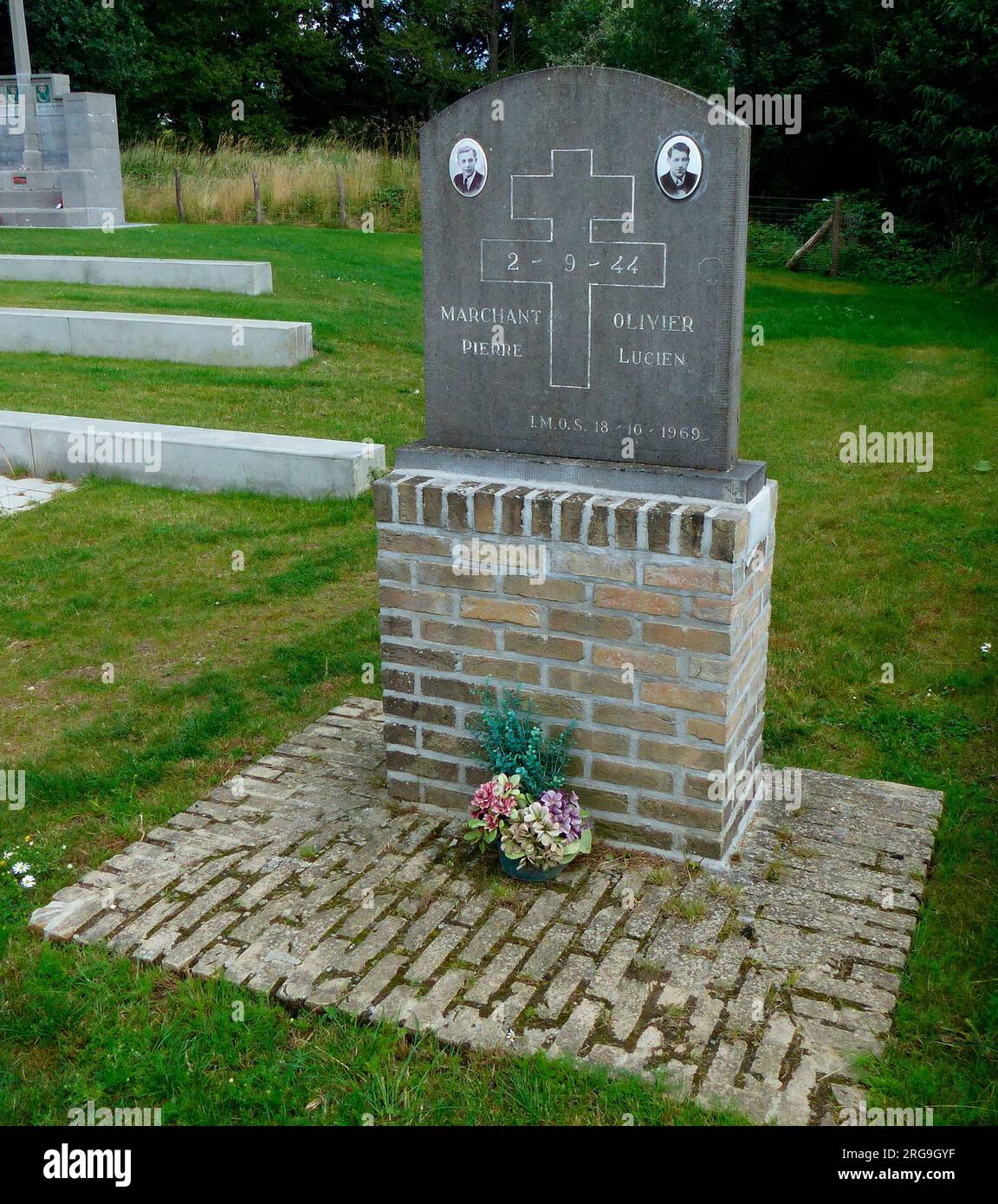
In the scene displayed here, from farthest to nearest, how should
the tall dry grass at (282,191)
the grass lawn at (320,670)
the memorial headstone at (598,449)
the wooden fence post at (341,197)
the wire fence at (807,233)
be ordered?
the tall dry grass at (282,191) < the wooden fence post at (341,197) < the wire fence at (807,233) < the memorial headstone at (598,449) < the grass lawn at (320,670)

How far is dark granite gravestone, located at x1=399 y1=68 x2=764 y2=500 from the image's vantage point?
137 inches

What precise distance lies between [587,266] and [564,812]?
173 cm

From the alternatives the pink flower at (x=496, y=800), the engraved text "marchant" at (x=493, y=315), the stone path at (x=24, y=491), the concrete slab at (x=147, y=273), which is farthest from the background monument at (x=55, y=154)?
the pink flower at (x=496, y=800)

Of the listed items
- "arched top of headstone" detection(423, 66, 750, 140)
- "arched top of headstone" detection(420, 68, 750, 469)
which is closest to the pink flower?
"arched top of headstone" detection(420, 68, 750, 469)

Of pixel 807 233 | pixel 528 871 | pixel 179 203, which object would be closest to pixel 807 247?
pixel 807 233

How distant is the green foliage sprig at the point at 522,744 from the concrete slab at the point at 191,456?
3.88 metres

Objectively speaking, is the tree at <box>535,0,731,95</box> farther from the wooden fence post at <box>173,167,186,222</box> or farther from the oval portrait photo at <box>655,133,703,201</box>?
the oval portrait photo at <box>655,133,703,201</box>

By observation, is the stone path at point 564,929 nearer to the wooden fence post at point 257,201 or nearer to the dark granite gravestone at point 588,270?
the dark granite gravestone at point 588,270

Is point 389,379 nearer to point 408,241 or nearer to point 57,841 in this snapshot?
point 57,841

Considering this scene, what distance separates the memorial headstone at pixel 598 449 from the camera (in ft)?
11.6

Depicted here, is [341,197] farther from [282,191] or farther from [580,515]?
[580,515]

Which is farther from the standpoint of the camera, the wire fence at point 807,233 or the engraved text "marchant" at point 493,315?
the wire fence at point 807,233

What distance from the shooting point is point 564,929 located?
354cm
